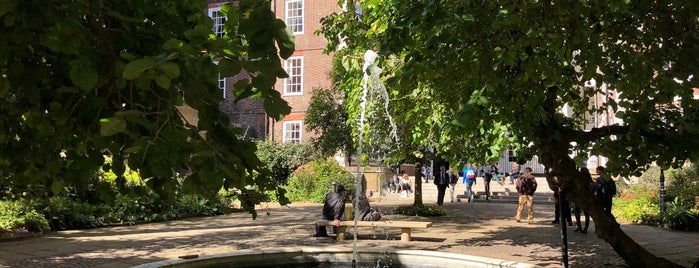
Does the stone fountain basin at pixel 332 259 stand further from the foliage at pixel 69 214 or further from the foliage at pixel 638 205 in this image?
the foliage at pixel 638 205

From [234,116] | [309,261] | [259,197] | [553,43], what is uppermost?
[234,116]

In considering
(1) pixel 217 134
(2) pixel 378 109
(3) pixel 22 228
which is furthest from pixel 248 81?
(3) pixel 22 228

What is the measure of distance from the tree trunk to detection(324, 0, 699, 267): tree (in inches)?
0.6

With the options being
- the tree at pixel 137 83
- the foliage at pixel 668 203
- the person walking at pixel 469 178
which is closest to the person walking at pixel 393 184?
the person walking at pixel 469 178

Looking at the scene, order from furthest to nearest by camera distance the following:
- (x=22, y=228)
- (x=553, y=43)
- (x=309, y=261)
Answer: (x=22, y=228) < (x=309, y=261) < (x=553, y=43)

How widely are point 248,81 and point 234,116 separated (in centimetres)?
3124

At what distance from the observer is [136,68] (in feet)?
Answer: 6.69

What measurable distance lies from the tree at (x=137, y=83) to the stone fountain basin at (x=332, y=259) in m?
6.06

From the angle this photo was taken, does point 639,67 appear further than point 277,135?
No

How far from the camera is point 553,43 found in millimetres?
6074

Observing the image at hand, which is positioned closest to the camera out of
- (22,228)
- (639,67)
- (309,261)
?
(639,67)

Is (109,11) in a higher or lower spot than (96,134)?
higher

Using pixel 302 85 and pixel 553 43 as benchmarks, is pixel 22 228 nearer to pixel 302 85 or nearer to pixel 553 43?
pixel 553 43

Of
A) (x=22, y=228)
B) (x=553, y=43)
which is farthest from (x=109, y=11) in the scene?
(x=22, y=228)
